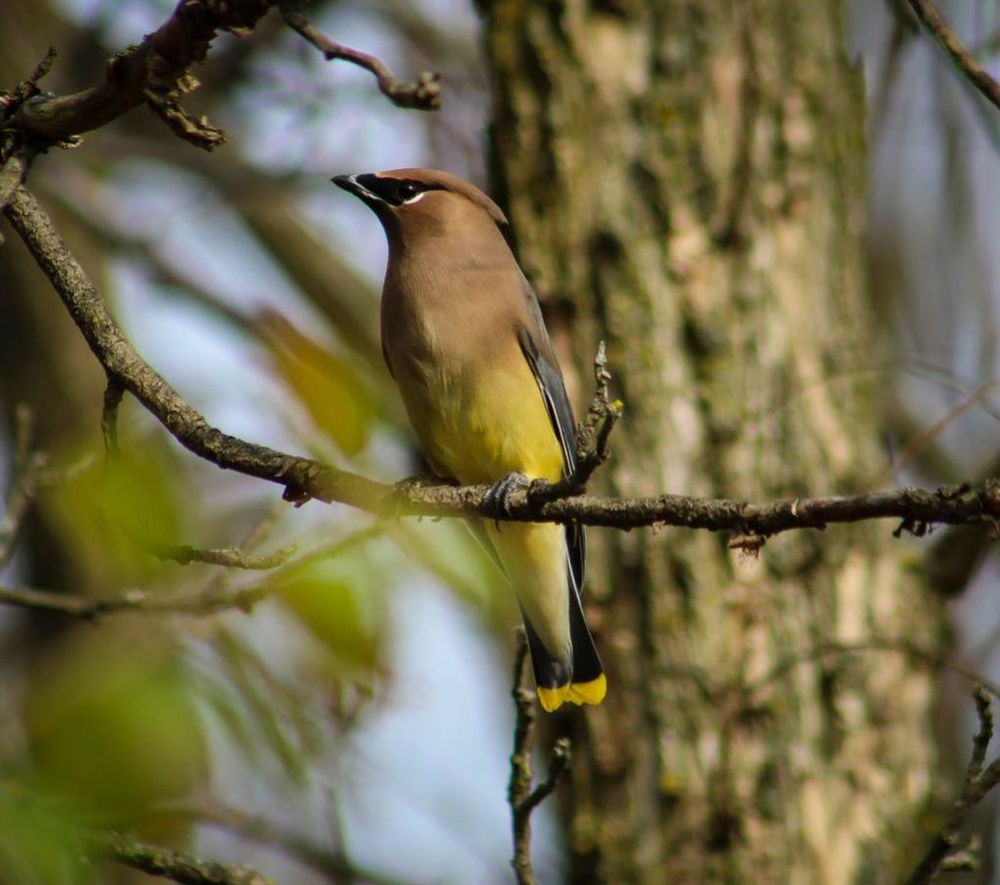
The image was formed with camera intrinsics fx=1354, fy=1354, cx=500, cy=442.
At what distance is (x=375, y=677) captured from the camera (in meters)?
4.52

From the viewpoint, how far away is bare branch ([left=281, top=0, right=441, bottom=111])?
2.18 metres

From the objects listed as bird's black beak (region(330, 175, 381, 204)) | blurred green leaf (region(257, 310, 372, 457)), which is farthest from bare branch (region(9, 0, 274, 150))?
bird's black beak (region(330, 175, 381, 204))

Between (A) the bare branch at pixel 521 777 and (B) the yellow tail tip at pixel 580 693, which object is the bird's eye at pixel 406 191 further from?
(A) the bare branch at pixel 521 777

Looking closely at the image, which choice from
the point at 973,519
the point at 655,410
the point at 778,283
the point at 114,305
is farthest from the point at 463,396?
the point at 114,305

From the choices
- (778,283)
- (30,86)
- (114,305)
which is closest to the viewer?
(30,86)

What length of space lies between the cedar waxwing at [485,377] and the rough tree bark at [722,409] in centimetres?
24

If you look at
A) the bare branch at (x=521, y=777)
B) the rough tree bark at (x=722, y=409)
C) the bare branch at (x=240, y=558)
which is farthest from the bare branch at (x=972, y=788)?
the rough tree bark at (x=722, y=409)

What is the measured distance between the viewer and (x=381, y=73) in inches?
87.0

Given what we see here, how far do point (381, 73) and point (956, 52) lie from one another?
121 centimetres

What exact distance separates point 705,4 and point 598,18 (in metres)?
0.42

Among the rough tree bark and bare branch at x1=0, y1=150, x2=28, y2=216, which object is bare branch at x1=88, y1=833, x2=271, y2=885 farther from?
the rough tree bark

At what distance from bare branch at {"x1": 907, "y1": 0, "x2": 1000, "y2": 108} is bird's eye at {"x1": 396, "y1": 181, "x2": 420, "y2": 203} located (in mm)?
2550

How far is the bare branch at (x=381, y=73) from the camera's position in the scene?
7.15 feet

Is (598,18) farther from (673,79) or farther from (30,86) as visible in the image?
(30,86)
